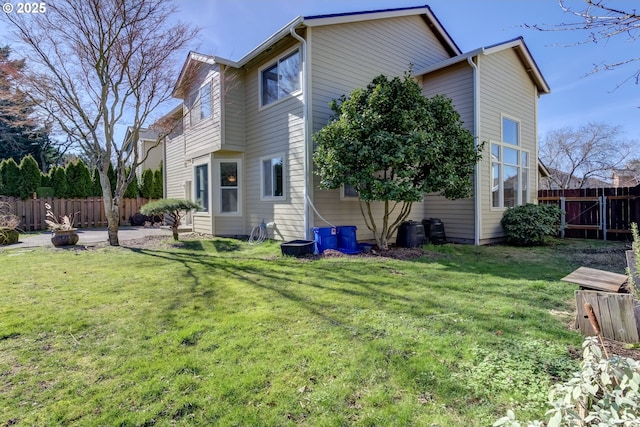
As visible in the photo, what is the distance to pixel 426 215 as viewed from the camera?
35.5 ft

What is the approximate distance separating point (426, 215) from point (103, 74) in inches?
391

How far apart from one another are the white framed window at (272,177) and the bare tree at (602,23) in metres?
7.41

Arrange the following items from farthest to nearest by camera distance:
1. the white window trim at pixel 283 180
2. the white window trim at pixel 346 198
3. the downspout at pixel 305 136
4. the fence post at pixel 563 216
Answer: the fence post at pixel 563 216
the white window trim at pixel 283 180
the white window trim at pixel 346 198
the downspout at pixel 305 136

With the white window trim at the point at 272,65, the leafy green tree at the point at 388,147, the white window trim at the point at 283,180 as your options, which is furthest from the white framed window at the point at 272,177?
the leafy green tree at the point at 388,147

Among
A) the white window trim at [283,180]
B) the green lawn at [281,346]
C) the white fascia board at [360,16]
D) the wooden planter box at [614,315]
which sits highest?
the white fascia board at [360,16]

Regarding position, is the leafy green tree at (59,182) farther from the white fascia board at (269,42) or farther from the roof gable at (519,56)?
the roof gable at (519,56)

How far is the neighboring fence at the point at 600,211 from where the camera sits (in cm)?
1086

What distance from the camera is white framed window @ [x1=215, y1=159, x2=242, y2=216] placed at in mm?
11062

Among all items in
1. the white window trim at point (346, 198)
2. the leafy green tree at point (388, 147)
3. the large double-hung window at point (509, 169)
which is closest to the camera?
the leafy green tree at point (388, 147)

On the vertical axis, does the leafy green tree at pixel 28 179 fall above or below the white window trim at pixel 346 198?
above

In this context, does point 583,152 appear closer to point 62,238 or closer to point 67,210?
point 62,238

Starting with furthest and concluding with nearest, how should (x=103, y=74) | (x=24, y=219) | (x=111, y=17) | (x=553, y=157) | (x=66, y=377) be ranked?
1. (x=553, y=157)
2. (x=24, y=219)
3. (x=103, y=74)
4. (x=111, y=17)
5. (x=66, y=377)

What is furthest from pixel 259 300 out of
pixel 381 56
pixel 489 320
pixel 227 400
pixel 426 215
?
pixel 381 56

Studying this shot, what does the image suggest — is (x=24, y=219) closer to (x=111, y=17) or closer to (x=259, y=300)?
(x=111, y=17)
